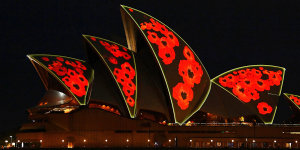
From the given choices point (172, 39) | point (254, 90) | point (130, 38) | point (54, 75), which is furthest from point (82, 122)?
point (254, 90)

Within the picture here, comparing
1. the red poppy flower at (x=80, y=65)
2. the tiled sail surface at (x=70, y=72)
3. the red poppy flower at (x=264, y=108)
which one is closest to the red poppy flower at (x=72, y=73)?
the tiled sail surface at (x=70, y=72)

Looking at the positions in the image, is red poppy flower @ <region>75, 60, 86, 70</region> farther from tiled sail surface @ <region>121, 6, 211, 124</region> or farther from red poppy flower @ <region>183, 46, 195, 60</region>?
red poppy flower @ <region>183, 46, 195, 60</region>

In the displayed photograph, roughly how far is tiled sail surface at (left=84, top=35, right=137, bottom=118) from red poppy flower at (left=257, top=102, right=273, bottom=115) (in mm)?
14443

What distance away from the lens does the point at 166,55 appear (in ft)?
144

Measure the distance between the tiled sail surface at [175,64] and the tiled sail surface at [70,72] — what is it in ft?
20.0

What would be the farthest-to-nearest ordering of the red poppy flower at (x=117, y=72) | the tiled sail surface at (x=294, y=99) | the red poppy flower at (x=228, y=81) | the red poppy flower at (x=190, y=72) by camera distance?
the tiled sail surface at (x=294, y=99), the red poppy flower at (x=228, y=81), the red poppy flower at (x=190, y=72), the red poppy flower at (x=117, y=72)

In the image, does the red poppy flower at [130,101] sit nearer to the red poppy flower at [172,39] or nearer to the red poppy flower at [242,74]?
the red poppy flower at [172,39]

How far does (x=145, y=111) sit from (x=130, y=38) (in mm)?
7968

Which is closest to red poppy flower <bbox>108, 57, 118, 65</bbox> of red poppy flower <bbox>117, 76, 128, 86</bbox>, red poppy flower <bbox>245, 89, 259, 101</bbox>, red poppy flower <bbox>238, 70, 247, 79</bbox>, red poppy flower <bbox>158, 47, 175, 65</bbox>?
red poppy flower <bbox>117, 76, 128, 86</bbox>

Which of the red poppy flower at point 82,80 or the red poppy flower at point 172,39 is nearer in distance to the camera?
the red poppy flower at point 82,80

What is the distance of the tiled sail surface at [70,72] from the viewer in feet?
139

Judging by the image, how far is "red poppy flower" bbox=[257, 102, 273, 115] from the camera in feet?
155

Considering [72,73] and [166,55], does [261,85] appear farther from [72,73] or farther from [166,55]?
[72,73]

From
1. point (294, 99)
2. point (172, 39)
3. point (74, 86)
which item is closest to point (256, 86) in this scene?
point (294, 99)
